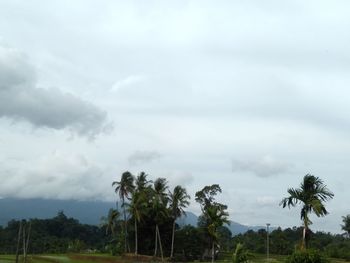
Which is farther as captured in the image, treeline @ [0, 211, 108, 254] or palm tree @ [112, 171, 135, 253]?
treeline @ [0, 211, 108, 254]

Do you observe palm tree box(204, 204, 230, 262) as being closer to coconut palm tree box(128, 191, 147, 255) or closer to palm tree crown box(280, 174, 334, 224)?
coconut palm tree box(128, 191, 147, 255)

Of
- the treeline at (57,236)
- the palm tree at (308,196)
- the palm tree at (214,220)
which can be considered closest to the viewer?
the palm tree at (308,196)

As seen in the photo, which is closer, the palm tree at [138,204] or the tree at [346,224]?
the palm tree at [138,204]

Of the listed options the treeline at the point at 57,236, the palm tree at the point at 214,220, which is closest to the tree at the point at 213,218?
the palm tree at the point at 214,220

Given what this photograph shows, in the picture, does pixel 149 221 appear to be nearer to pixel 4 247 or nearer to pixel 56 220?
pixel 4 247

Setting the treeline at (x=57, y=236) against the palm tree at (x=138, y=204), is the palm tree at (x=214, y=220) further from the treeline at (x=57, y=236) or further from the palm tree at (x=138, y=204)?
A: the treeline at (x=57, y=236)

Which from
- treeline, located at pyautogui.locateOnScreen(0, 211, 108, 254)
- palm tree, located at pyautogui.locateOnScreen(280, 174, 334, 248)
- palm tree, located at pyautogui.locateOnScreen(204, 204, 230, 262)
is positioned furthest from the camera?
treeline, located at pyautogui.locateOnScreen(0, 211, 108, 254)

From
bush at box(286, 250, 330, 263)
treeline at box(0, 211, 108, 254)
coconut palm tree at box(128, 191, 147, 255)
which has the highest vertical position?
coconut palm tree at box(128, 191, 147, 255)

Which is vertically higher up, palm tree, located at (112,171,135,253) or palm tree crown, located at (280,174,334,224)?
palm tree, located at (112,171,135,253)

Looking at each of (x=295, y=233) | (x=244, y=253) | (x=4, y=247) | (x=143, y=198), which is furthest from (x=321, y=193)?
(x=295, y=233)

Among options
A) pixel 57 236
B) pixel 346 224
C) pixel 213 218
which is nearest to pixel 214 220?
pixel 213 218

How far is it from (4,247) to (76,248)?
57.4 ft

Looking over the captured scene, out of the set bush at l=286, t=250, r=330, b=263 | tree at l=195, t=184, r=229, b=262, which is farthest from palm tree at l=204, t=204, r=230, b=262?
bush at l=286, t=250, r=330, b=263

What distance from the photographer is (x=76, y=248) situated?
400 ft
